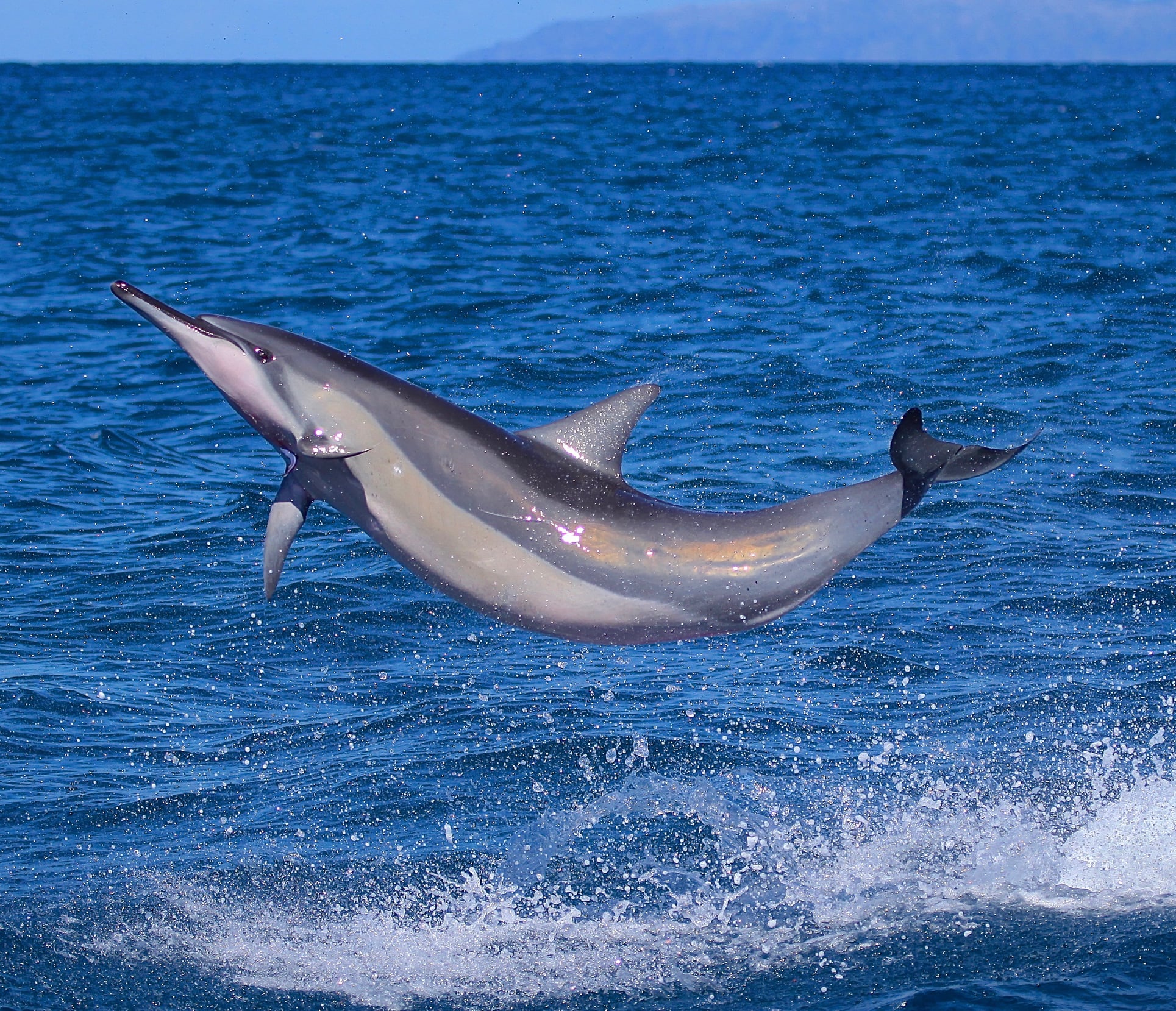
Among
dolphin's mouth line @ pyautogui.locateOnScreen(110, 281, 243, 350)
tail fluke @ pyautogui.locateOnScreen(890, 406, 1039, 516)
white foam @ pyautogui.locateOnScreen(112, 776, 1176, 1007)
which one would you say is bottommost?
white foam @ pyautogui.locateOnScreen(112, 776, 1176, 1007)

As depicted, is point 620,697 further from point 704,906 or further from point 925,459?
point 925,459

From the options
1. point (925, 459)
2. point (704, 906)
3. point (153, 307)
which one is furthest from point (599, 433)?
point (704, 906)

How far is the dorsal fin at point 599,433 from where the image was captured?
23.5 feet

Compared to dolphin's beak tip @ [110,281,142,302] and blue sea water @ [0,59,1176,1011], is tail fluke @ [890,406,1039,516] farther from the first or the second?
dolphin's beak tip @ [110,281,142,302]

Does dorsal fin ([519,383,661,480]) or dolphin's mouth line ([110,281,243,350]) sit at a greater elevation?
dolphin's mouth line ([110,281,243,350])

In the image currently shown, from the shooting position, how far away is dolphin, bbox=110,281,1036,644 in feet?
22.6

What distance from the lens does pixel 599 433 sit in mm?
7160

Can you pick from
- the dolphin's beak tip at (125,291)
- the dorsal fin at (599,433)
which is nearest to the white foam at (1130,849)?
the dorsal fin at (599,433)

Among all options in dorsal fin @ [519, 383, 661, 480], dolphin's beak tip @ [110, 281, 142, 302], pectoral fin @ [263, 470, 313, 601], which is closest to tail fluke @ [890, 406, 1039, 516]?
dorsal fin @ [519, 383, 661, 480]

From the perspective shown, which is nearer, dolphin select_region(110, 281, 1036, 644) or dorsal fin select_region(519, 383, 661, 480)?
dolphin select_region(110, 281, 1036, 644)

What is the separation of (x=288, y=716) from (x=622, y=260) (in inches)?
752

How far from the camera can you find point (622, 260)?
28.6 m

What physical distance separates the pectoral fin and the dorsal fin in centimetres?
119

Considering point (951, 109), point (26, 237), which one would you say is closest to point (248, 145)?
point (26, 237)
